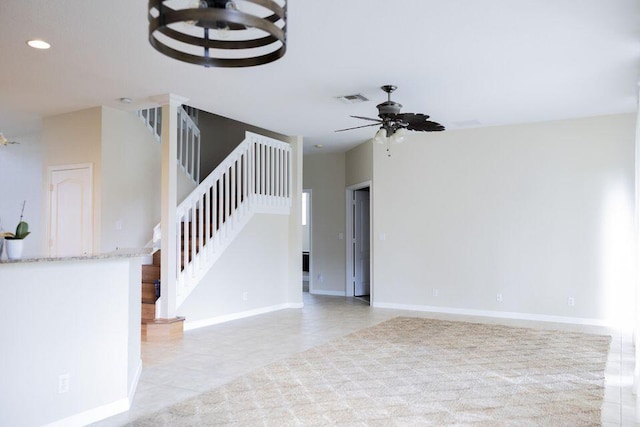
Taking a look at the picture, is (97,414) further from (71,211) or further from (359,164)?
(359,164)

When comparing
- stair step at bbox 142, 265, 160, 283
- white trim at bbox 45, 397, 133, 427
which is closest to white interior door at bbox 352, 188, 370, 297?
stair step at bbox 142, 265, 160, 283

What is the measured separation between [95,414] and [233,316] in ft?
12.2

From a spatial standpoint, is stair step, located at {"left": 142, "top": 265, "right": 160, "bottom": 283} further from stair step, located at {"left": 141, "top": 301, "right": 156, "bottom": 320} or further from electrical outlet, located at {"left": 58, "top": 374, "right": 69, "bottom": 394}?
electrical outlet, located at {"left": 58, "top": 374, "right": 69, "bottom": 394}

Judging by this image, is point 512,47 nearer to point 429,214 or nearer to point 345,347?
point 345,347

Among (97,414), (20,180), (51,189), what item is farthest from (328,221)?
(97,414)

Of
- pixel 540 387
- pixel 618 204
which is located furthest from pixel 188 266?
pixel 618 204

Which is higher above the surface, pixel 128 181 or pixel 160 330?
pixel 128 181

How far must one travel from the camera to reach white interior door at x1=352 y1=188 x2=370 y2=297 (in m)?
9.41

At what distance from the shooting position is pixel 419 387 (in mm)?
3824

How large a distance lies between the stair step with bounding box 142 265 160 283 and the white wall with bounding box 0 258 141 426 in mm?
2940

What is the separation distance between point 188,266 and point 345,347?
226cm

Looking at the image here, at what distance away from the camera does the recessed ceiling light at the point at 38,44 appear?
3.93m

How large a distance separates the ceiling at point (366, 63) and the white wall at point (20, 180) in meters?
1.31

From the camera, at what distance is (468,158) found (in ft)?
24.0
